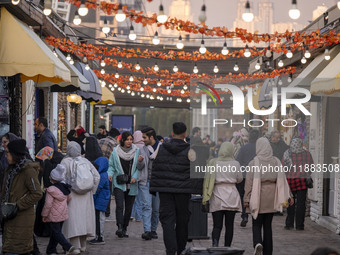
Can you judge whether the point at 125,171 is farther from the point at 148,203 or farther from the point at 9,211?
the point at 9,211

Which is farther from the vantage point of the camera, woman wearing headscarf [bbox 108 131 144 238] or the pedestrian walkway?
woman wearing headscarf [bbox 108 131 144 238]

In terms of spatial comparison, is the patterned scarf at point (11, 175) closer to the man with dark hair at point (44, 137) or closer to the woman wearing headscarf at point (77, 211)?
the woman wearing headscarf at point (77, 211)

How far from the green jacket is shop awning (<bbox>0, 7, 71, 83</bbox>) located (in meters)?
3.63

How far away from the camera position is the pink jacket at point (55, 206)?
33.0 feet

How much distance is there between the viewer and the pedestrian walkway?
11375 mm

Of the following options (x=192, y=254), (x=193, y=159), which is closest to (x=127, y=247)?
(x=193, y=159)

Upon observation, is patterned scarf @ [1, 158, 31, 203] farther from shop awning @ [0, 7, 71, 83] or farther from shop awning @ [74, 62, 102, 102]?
shop awning @ [74, 62, 102, 102]

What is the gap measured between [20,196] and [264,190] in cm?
368

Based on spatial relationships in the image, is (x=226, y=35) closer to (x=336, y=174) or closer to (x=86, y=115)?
(x=336, y=174)

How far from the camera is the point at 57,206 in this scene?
10.1 meters

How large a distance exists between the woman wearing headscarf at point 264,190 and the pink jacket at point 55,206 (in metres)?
2.67

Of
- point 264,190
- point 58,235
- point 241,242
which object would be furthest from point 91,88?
point 264,190

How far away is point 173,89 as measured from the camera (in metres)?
40.4

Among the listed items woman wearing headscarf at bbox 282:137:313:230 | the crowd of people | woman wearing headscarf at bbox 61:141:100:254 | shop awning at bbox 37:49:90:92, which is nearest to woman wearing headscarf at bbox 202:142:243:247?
the crowd of people
